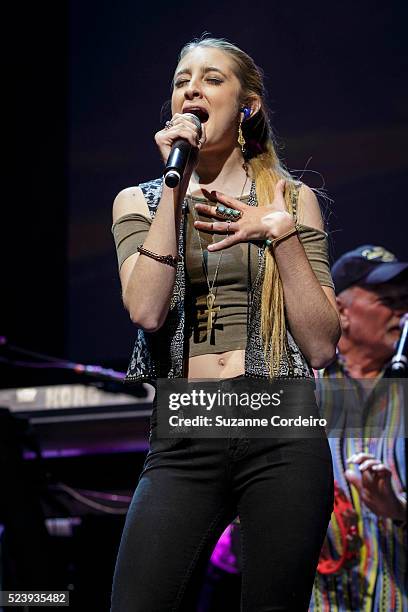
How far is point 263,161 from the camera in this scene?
204 cm

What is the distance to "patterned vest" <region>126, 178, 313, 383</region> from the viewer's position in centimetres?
176

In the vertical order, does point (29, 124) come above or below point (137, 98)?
above

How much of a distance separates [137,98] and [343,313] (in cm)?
119

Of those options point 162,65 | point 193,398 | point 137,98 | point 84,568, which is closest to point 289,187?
point 193,398

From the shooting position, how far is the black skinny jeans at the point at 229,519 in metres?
1.62

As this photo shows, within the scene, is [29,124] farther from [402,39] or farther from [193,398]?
[193,398]

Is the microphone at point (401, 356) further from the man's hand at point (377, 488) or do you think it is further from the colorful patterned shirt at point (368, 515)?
the man's hand at point (377, 488)

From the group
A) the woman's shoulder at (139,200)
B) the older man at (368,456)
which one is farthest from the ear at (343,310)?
the woman's shoulder at (139,200)

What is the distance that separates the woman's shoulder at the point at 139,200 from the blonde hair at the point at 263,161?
218 millimetres

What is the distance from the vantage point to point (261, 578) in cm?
163

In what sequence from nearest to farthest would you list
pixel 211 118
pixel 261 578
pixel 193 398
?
pixel 261 578, pixel 193 398, pixel 211 118

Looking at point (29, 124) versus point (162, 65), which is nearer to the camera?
point (162, 65)

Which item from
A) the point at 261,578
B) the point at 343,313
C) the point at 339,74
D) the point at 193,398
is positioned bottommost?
the point at 261,578

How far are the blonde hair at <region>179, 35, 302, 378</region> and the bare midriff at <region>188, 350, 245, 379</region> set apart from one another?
8 centimetres
